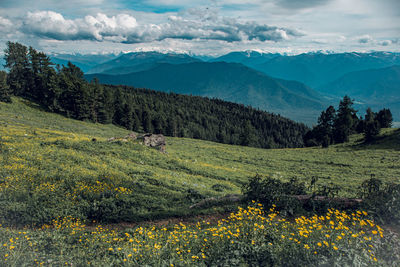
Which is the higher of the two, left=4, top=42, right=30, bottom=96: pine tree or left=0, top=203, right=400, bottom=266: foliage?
left=4, top=42, right=30, bottom=96: pine tree

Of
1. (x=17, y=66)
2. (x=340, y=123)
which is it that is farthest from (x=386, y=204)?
(x=17, y=66)

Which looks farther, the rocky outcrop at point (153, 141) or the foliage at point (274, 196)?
the rocky outcrop at point (153, 141)

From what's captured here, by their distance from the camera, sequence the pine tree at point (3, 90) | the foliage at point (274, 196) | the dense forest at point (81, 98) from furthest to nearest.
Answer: the dense forest at point (81, 98) → the pine tree at point (3, 90) → the foliage at point (274, 196)

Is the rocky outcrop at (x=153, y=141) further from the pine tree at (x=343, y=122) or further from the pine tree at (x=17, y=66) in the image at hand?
the pine tree at (x=17, y=66)

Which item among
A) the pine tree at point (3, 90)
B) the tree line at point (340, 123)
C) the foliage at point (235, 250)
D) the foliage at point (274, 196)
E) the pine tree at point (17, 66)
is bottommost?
the tree line at point (340, 123)

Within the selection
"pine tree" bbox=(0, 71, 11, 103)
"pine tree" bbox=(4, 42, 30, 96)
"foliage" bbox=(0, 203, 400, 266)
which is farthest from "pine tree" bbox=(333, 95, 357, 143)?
"pine tree" bbox=(4, 42, 30, 96)

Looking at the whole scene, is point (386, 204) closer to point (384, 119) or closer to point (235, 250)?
point (235, 250)

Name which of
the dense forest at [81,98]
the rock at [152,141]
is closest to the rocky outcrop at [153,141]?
the rock at [152,141]

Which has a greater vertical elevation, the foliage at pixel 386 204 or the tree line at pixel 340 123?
the foliage at pixel 386 204

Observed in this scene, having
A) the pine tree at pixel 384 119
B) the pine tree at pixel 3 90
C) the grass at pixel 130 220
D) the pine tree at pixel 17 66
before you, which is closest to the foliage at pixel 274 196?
the grass at pixel 130 220

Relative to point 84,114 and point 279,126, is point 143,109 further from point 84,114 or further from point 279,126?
point 279,126

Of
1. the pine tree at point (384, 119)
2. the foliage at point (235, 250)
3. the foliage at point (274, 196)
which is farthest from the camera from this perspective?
the pine tree at point (384, 119)

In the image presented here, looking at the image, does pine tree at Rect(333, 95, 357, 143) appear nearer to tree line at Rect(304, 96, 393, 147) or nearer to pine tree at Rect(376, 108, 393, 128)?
tree line at Rect(304, 96, 393, 147)

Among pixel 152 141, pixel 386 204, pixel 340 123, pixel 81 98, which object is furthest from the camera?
pixel 340 123
